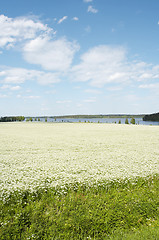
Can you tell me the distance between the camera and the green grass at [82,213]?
4734mm

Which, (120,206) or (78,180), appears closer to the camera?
(120,206)

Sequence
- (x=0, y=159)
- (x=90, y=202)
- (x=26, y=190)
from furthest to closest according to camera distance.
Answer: (x=0, y=159), (x=26, y=190), (x=90, y=202)

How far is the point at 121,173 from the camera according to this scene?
8641mm

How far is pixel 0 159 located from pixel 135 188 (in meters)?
8.70

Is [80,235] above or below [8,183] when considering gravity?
below

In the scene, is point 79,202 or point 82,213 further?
point 79,202

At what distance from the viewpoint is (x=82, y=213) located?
17.9 feet

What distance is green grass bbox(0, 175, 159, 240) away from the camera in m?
4.73

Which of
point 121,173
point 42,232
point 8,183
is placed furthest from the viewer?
point 121,173

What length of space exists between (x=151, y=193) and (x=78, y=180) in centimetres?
321

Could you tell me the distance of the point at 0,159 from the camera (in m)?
11.0

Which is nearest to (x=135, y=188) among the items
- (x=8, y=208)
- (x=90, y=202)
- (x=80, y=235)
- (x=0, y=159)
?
(x=90, y=202)

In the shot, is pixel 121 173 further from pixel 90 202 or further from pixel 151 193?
pixel 90 202

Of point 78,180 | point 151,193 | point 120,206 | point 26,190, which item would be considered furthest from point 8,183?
point 151,193
